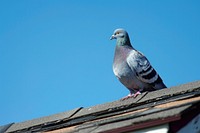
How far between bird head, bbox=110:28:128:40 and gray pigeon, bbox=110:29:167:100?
57cm

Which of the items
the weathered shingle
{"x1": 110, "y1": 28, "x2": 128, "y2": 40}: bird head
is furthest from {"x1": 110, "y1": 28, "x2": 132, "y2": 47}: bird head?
the weathered shingle

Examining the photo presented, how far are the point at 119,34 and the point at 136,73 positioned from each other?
110 centimetres

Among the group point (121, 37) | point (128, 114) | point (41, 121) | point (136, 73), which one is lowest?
point (128, 114)

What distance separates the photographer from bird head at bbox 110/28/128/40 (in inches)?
339

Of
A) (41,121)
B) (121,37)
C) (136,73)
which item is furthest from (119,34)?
(41,121)

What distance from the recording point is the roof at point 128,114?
3945mm

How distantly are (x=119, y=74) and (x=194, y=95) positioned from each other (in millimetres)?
3170

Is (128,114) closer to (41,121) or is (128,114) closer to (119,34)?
(41,121)

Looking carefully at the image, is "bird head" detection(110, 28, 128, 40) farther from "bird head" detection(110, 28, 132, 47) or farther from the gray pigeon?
the gray pigeon

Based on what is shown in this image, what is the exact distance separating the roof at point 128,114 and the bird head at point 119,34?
3.09 metres

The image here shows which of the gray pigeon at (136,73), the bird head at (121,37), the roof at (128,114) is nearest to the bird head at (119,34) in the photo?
the bird head at (121,37)

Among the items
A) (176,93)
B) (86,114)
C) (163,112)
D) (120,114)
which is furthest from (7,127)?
(163,112)

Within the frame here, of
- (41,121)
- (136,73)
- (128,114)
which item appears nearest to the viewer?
(128,114)

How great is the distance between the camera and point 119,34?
866 cm
